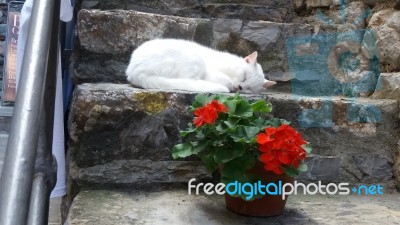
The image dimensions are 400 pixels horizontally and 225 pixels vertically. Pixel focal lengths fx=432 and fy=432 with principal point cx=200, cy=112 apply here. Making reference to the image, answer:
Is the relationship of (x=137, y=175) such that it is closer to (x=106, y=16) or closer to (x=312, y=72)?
(x=106, y=16)

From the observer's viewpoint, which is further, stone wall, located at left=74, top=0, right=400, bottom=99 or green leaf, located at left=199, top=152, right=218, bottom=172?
stone wall, located at left=74, top=0, right=400, bottom=99

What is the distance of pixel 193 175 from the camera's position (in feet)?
5.01

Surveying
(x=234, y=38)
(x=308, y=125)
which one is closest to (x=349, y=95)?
(x=308, y=125)

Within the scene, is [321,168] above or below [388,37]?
below

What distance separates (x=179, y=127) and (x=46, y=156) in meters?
0.90

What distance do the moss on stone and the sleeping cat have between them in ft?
0.49

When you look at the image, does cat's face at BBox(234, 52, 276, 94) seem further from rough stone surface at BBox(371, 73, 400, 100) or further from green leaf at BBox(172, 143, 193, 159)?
green leaf at BBox(172, 143, 193, 159)

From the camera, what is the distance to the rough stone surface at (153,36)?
187cm

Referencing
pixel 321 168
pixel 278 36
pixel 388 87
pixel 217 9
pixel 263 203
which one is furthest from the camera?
pixel 217 9

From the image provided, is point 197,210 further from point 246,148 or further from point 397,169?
point 397,169

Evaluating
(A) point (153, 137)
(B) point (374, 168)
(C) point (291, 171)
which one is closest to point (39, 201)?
(C) point (291, 171)

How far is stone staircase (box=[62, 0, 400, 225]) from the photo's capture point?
4.46 feet

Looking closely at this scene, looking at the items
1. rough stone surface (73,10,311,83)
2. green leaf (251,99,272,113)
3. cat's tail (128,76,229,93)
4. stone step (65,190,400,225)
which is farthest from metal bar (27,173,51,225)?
rough stone surface (73,10,311,83)

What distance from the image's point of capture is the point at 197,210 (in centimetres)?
133
